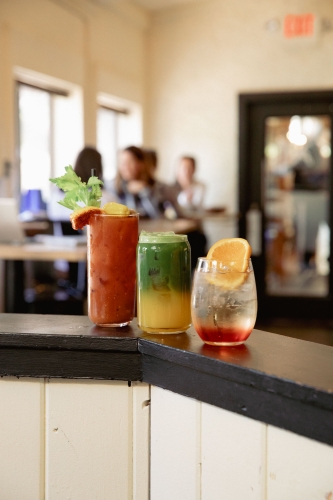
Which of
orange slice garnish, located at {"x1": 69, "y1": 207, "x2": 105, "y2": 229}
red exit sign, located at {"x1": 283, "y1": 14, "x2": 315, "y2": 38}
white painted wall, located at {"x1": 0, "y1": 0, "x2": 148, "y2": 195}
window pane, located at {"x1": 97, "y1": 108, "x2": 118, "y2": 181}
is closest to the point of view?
orange slice garnish, located at {"x1": 69, "y1": 207, "x2": 105, "y2": 229}

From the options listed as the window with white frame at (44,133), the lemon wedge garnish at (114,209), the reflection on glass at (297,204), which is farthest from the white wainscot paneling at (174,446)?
the reflection on glass at (297,204)

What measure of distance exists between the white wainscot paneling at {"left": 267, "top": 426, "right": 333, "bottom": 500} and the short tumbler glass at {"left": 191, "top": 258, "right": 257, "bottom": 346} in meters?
0.15

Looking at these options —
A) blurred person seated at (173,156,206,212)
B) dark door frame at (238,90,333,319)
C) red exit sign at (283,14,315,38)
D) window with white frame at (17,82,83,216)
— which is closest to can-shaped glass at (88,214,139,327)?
window with white frame at (17,82,83,216)

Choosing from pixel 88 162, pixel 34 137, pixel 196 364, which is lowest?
pixel 196 364

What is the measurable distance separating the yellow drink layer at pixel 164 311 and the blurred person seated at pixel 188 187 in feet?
16.2

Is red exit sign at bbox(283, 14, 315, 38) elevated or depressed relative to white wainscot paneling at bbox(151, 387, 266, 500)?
elevated

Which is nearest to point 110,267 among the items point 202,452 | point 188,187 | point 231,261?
point 231,261

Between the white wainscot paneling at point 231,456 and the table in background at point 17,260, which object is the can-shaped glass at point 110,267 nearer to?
the white wainscot paneling at point 231,456

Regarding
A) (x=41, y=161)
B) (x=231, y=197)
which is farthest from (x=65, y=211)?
(x=231, y=197)

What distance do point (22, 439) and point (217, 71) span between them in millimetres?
5768

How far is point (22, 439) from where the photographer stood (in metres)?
0.95

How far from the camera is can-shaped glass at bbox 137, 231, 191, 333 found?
3.02 ft

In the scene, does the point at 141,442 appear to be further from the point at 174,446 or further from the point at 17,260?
the point at 17,260

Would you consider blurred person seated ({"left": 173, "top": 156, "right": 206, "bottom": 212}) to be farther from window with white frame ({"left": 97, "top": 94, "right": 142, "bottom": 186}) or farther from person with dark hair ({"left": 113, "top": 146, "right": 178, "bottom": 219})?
window with white frame ({"left": 97, "top": 94, "right": 142, "bottom": 186})
